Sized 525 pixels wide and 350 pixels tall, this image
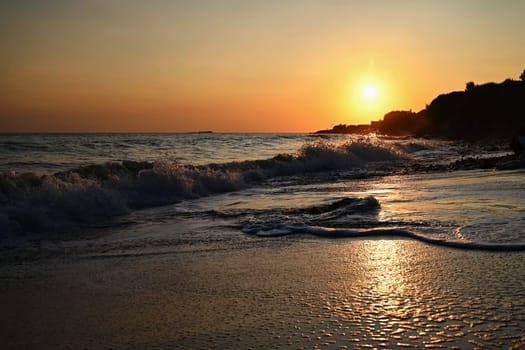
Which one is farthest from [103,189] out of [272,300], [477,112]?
[477,112]

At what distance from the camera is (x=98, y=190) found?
27.1 feet

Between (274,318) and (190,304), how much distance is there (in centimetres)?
66

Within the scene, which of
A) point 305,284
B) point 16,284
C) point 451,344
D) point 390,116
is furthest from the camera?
point 390,116

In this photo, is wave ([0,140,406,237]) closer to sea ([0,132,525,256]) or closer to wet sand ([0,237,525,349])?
sea ([0,132,525,256])

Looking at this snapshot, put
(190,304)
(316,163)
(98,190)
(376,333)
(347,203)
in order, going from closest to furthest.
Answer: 1. (376,333)
2. (190,304)
3. (347,203)
4. (98,190)
5. (316,163)

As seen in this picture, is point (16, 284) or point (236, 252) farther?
point (236, 252)

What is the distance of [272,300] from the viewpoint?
10.0 feet

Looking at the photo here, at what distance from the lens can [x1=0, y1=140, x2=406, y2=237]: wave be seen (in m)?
6.78

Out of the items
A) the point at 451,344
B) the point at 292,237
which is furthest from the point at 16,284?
the point at 451,344

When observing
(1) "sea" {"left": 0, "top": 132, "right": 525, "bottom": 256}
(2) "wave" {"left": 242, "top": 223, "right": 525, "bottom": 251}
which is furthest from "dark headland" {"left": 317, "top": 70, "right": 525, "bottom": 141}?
(2) "wave" {"left": 242, "top": 223, "right": 525, "bottom": 251}

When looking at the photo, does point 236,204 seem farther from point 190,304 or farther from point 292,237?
point 190,304

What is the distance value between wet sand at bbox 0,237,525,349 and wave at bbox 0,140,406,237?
2.50 meters

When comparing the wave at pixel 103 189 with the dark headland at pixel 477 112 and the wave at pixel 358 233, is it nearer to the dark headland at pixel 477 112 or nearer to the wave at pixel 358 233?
the wave at pixel 358 233

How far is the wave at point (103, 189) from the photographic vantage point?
267 inches
